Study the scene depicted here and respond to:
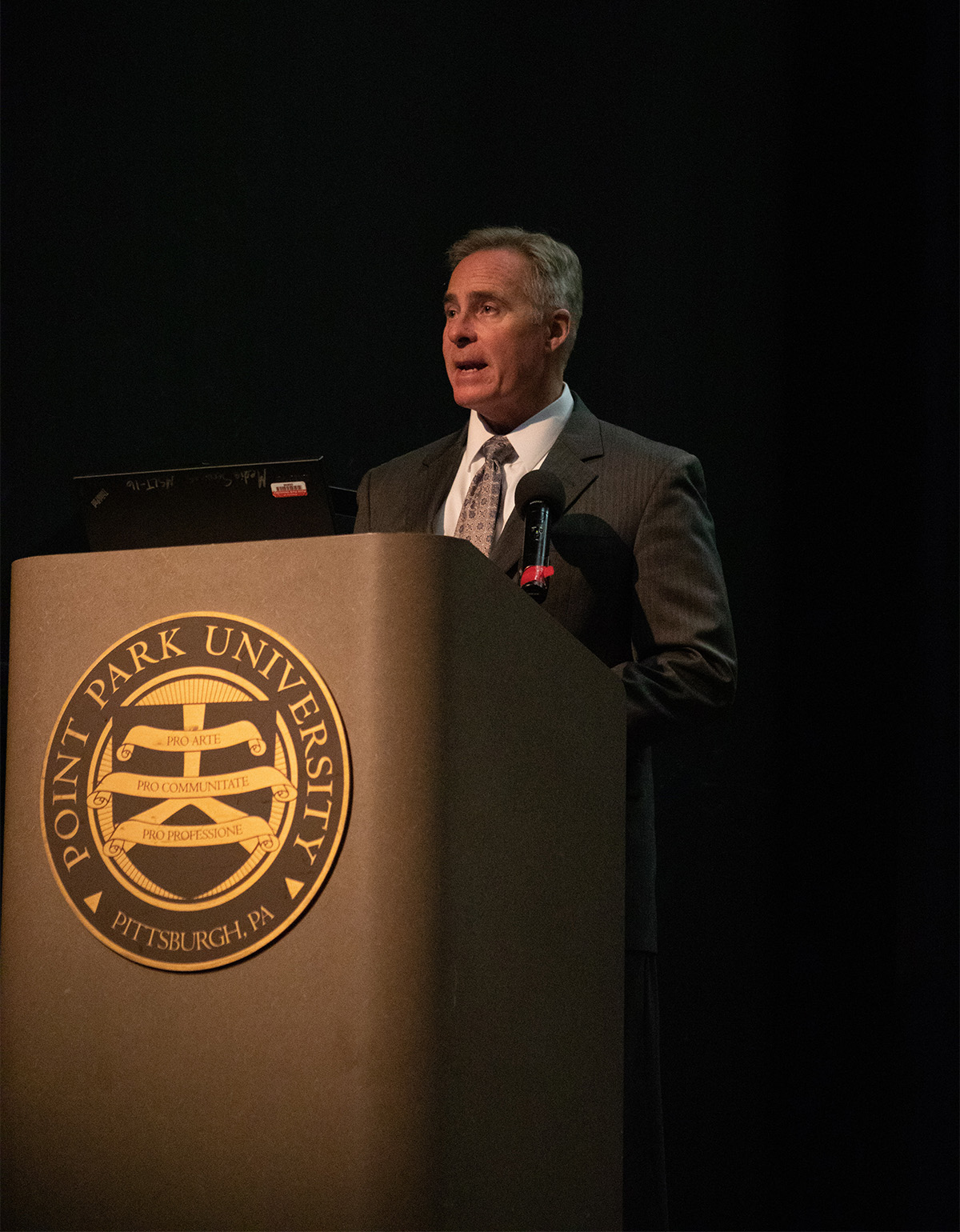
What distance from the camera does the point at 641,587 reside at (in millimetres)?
1742

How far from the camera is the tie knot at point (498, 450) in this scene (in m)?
1.94

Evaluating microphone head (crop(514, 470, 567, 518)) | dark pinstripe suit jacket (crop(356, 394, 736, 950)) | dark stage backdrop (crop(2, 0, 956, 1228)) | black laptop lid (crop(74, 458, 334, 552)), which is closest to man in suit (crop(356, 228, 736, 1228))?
dark pinstripe suit jacket (crop(356, 394, 736, 950))

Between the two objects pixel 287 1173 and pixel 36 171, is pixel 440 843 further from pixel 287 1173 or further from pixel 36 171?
pixel 36 171

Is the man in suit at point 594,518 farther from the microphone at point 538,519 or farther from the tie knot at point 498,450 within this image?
the microphone at point 538,519

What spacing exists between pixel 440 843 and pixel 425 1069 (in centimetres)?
15

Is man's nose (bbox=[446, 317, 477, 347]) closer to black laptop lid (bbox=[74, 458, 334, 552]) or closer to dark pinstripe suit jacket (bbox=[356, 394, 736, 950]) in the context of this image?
dark pinstripe suit jacket (bbox=[356, 394, 736, 950])

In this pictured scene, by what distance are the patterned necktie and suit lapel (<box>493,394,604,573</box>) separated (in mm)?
84

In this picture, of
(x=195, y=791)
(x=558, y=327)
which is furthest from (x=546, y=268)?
(x=195, y=791)

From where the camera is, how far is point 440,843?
0.85 m

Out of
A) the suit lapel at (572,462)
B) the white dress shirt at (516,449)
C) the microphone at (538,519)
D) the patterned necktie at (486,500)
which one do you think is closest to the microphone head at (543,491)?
the microphone at (538,519)

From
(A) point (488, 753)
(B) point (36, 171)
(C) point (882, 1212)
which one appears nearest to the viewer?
(A) point (488, 753)

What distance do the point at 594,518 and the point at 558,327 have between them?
1.45ft

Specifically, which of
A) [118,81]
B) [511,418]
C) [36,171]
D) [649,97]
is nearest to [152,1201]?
[511,418]

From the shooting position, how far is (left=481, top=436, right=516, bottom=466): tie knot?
6.36 ft
